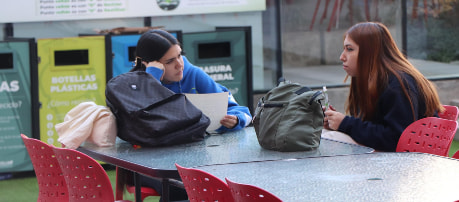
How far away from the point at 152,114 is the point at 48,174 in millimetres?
521

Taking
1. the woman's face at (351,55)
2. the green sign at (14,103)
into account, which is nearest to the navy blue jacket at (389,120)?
the woman's face at (351,55)

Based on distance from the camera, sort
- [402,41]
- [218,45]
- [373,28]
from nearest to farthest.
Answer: [373,28], [218,45], [402,41]

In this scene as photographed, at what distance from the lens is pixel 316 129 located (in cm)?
298

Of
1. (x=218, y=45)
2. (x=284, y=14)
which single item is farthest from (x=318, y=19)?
(x=218, y=45)

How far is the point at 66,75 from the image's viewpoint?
6074mm

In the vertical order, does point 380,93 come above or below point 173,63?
below

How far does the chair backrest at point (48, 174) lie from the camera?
3043mm

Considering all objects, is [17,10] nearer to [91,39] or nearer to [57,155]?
[91,39]

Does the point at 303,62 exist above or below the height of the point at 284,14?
below

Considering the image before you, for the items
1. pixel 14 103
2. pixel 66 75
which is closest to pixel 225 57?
pixel 66 75

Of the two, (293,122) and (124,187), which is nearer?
(293,122)

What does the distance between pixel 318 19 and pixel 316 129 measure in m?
4.77

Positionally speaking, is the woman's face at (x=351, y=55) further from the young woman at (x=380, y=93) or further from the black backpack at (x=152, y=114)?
the black backpack at (x=152, y=114)

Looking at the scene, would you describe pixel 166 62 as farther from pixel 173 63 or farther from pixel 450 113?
pixel 450 113
